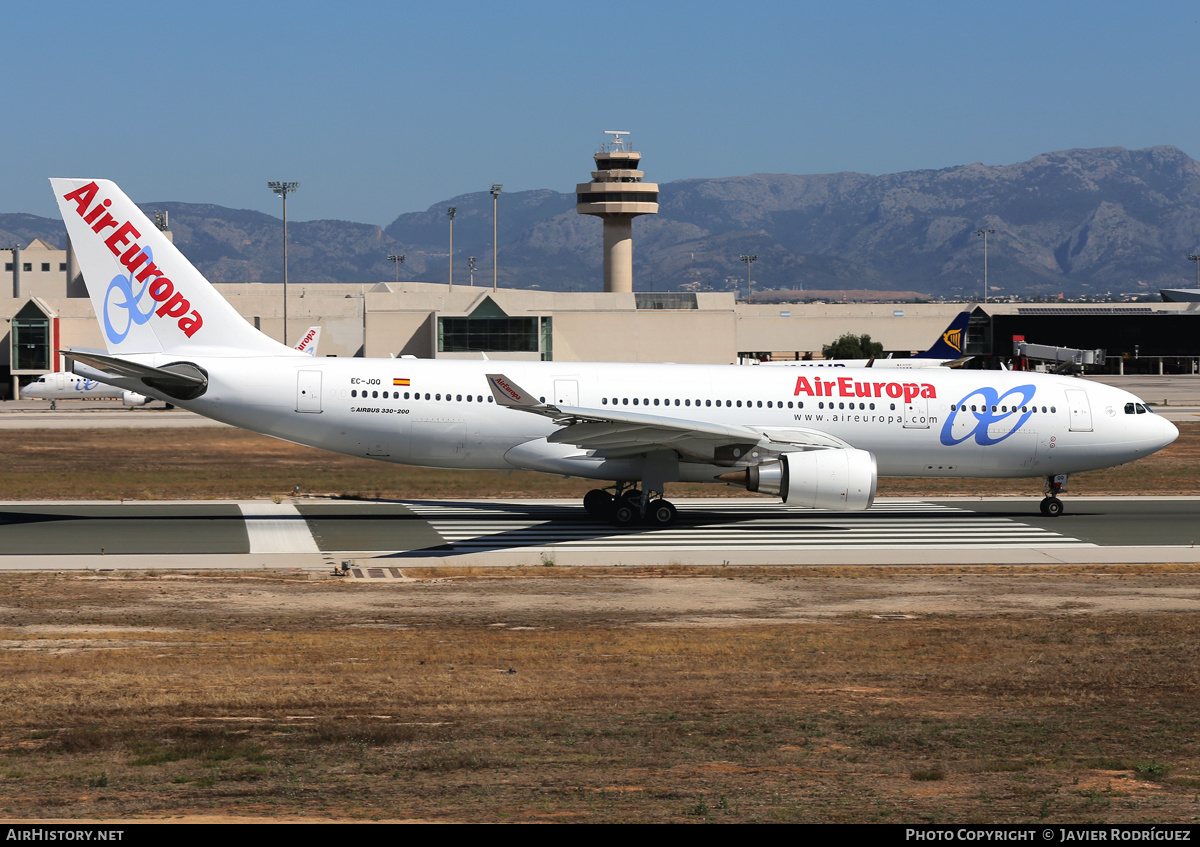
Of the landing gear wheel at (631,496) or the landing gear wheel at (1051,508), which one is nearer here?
the landing gear wheel at (631,496)

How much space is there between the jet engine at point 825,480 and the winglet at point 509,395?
19.1ft

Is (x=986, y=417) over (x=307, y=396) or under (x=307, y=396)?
under

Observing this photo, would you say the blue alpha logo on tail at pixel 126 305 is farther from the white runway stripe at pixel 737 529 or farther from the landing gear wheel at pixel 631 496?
the landing gear wheel at pixel 631 496

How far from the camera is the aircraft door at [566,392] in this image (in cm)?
3142

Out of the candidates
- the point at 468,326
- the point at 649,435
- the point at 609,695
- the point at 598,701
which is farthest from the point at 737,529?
the point at 468,326

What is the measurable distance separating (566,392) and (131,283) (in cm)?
1119

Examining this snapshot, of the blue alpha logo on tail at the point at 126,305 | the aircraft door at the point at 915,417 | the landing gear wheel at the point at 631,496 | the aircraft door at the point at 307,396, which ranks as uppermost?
the blue alpha logo on tail at the point at 126,305

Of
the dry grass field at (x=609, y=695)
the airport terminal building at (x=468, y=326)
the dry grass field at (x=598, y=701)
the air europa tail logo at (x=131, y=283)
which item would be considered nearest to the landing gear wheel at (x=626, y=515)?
the dry grass field at (x=609, y=695)

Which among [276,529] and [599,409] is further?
[599,409]

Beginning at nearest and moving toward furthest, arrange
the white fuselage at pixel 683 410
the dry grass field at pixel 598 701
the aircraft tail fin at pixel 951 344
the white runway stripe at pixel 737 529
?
the dry grass field at pixel 598 701, the white runway stripe at pixel 737 529, the white fuselage at pixel 683 410, the aircraft tail fin at pixel 951 344

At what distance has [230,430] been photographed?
202 ft

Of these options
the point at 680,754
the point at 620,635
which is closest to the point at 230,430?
the point at 620,635

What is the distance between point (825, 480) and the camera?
28188 millimetres

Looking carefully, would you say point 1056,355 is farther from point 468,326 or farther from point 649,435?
point 649,435
